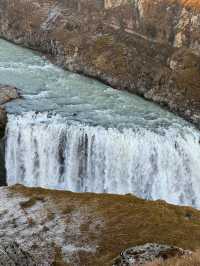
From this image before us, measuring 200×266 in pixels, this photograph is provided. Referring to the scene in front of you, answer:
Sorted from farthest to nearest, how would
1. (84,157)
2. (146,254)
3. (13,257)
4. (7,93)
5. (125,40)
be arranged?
1. (125,40)
2. (7,93)
3. (84,157)
4. (146,254)
5. (13,257)

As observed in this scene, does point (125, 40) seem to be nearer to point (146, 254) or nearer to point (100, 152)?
point (100, 152)

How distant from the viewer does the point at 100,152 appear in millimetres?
43219

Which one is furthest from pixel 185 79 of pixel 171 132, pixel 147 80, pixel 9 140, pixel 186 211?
pixel 186 211

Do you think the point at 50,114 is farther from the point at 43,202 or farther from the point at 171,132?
the point at 43,202

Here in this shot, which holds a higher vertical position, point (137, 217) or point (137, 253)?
point (137, 253)

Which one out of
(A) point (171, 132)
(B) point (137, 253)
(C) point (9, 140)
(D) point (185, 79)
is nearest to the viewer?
(B) point (137, 253)

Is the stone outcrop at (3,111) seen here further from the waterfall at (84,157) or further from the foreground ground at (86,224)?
the foreground ground at (86,224)

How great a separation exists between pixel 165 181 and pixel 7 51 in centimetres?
3127

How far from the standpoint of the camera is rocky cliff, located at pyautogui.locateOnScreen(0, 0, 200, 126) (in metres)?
58.2

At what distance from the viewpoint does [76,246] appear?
2428 cm

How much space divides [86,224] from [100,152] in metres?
17.2

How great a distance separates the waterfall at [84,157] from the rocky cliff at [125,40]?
9.99m

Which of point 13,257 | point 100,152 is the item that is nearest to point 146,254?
point 13,257

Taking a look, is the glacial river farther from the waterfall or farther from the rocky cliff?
the rocky cliff
